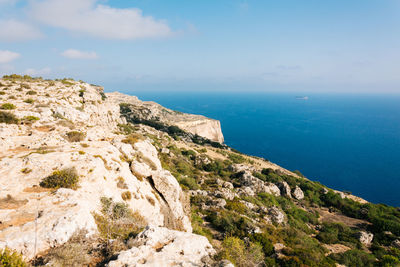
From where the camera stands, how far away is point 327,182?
83.7 metres

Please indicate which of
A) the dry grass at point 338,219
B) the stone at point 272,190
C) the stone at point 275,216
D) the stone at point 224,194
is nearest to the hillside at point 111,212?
the stone at point 275,216

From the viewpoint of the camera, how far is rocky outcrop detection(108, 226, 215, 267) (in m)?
6.71

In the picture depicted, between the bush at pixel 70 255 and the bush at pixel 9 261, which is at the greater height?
the bush at pixel 9 261

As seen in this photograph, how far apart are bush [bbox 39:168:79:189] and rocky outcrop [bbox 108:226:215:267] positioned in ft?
17.9

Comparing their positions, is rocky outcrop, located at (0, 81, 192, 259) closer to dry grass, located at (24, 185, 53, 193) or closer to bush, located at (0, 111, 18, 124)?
dry grass, located at (24, 185, 53, 193)

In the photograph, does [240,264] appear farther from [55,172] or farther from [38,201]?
[55,172]

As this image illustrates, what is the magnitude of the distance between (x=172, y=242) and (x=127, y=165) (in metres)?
8.31

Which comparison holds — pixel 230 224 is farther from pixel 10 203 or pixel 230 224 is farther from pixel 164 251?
pixel 10 203

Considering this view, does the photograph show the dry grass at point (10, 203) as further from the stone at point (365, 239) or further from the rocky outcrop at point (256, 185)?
the stone at point (365, 239)

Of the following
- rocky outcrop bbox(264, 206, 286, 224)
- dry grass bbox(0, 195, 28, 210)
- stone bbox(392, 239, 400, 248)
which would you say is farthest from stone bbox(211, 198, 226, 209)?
stone bbox(392, 239, 400, 248)

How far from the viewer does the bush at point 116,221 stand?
28.4 feet

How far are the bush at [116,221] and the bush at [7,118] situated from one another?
43.0 ft

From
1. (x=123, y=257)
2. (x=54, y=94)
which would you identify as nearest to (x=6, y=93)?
(x=54, y=94)

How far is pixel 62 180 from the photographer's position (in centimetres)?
1041
